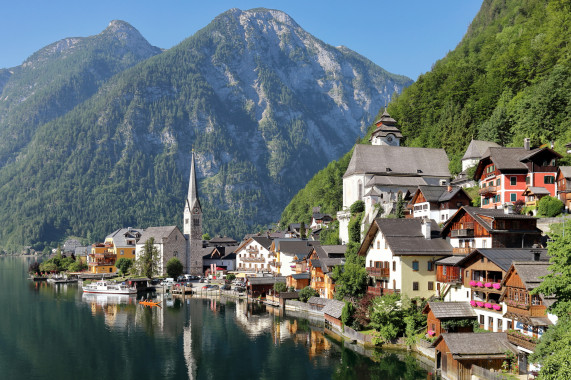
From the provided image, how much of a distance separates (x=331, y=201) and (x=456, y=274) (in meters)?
94.0

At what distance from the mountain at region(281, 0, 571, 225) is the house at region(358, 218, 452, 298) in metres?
21.7

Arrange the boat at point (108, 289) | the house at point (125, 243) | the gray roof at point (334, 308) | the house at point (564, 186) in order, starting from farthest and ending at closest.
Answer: the house at point (125, 243) < the boat at point (108, 289) < the gray roof at point (334, 308) < the house at point (564, 186)

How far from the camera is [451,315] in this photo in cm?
4709

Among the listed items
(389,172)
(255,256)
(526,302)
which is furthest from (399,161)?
(526,302)

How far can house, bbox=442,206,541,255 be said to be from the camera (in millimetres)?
50781

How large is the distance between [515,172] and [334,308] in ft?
87.9

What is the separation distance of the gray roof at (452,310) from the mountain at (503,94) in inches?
1151

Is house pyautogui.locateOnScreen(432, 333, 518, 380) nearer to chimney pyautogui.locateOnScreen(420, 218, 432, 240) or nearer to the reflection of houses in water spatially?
chimney pyautogui.locateOnScreen(420, 218, 432, 240)

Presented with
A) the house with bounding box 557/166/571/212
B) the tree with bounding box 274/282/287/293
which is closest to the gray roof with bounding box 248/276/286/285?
the tree with bounding box 274/282/287/293

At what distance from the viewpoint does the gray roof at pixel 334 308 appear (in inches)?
2530

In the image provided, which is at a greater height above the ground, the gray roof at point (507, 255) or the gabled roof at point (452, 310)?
the gray roof at point (507, 255)

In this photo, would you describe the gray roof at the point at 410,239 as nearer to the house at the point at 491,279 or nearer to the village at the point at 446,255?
the village at the point at 446,255

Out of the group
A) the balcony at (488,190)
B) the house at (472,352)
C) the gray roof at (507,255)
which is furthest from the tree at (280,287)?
the house at (472,352)

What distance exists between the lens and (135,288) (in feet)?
363
